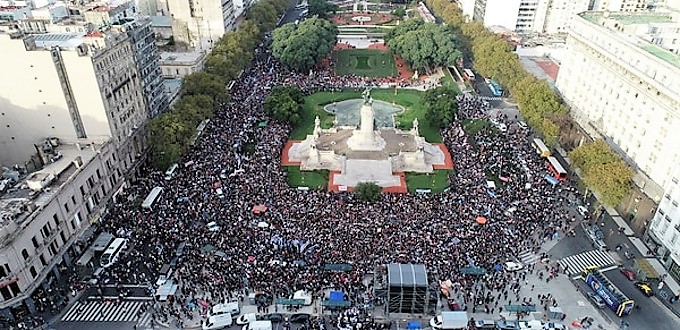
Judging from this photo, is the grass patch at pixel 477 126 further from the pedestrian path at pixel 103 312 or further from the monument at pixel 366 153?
the pedestrian path at pixel 103 312

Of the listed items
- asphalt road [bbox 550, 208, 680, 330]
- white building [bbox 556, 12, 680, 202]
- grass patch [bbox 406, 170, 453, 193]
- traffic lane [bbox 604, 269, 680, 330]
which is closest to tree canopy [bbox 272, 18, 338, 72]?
grass patch [bbox 406, 170, 453, 193]

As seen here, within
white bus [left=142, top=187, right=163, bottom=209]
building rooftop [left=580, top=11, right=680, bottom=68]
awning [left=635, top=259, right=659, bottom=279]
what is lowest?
awning [left=635, top=259, right=659, bottom=279]

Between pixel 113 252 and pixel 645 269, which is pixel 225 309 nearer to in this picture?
pixel 113 252

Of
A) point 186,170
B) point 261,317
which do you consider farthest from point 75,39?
point 261,317

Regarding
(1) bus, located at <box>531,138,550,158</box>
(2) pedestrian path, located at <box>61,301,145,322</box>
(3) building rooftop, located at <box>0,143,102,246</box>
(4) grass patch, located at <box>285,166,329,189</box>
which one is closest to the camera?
(3) building rooftop, located at <box>0,143,102,246</box>

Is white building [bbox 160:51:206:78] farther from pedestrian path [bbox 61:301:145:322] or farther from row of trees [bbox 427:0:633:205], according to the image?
pedestrian path [bbox 61:301:145:322]

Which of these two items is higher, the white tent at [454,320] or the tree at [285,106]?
the tree at [285,106]

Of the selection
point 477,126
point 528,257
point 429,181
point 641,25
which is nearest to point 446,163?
point 429,181

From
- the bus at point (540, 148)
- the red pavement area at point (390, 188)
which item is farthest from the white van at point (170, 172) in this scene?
the bus at point (540, 148)
